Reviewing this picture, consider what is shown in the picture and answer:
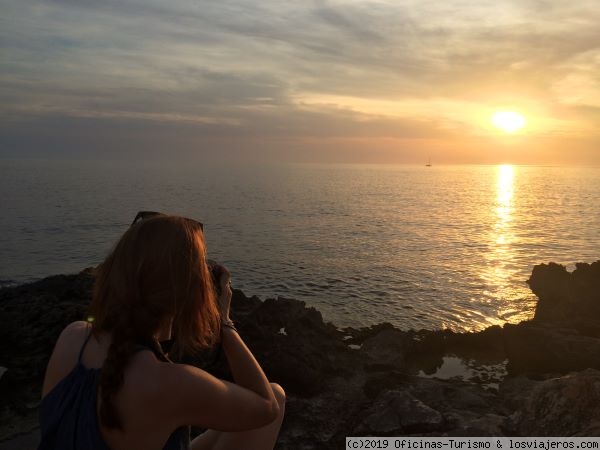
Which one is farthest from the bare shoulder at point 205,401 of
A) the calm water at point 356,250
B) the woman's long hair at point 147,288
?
the calm water at point 356,250

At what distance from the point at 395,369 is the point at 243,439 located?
11.2m

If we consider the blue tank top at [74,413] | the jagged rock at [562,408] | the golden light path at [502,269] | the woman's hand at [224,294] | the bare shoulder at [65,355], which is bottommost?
the golden light path at [502,269]

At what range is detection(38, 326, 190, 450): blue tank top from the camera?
2.48 metres

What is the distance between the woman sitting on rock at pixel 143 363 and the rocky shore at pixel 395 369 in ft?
→ 1.46

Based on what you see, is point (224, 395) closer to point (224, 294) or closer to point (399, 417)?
point (224, 294)

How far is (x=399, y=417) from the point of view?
8977mm

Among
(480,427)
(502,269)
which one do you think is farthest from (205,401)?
(502,269)

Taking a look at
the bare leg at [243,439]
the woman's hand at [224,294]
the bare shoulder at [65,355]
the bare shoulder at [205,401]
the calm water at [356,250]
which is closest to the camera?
the bare shoulder at [205,401]

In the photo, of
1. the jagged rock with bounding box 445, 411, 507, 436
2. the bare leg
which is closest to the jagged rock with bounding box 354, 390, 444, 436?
the jagged rock with bounding box 445, 411, 507, 436

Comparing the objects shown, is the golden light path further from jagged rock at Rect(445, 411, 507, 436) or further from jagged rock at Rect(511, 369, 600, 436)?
jagged rock at Rect(511, 369, 600, 436)

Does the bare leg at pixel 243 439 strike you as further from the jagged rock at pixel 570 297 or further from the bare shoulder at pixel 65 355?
the jagged rock at pixel 570 297

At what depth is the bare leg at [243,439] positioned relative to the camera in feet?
12.5

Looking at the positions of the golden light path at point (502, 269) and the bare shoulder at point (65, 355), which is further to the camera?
the golden light path at point (502, 269)

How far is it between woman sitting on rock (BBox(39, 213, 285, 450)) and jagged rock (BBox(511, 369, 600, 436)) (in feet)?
21.8
